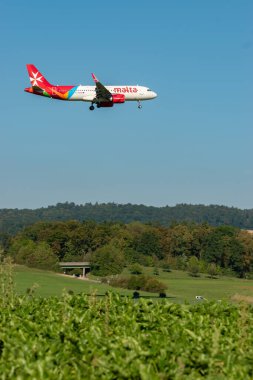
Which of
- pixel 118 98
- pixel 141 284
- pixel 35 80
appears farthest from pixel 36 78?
pixel 141 284

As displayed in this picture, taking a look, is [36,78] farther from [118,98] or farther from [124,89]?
[118,98]

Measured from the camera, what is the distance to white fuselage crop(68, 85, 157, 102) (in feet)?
272

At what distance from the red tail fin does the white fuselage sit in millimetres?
5276

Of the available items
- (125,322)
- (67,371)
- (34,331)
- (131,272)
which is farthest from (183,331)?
(131,272)

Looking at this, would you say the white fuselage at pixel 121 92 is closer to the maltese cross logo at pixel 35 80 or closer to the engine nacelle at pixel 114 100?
the engine nacelle at pixel 114 100

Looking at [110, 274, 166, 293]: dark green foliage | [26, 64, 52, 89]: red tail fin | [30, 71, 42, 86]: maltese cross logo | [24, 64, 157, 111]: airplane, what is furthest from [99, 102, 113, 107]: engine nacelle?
[110, 274, 166, 293]: dark green foliage

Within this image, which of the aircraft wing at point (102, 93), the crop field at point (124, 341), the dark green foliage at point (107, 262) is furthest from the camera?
the dark green foliage at point (107, 262)

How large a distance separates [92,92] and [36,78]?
11133mm

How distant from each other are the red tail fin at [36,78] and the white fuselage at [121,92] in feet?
17.3

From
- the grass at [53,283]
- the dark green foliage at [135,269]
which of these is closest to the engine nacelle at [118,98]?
the grass at [53,283]

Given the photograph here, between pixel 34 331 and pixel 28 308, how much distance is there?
4.65 metres

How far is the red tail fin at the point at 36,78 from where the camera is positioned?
88875 mm

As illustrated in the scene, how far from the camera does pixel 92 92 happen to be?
83312 millimetres

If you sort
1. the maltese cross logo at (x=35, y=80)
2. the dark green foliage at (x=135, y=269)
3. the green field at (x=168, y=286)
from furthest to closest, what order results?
the dark green foliage at (x=135, y=269), the green field at (x=168, y=286), the maltese cross logo at (x=35, y=80)
